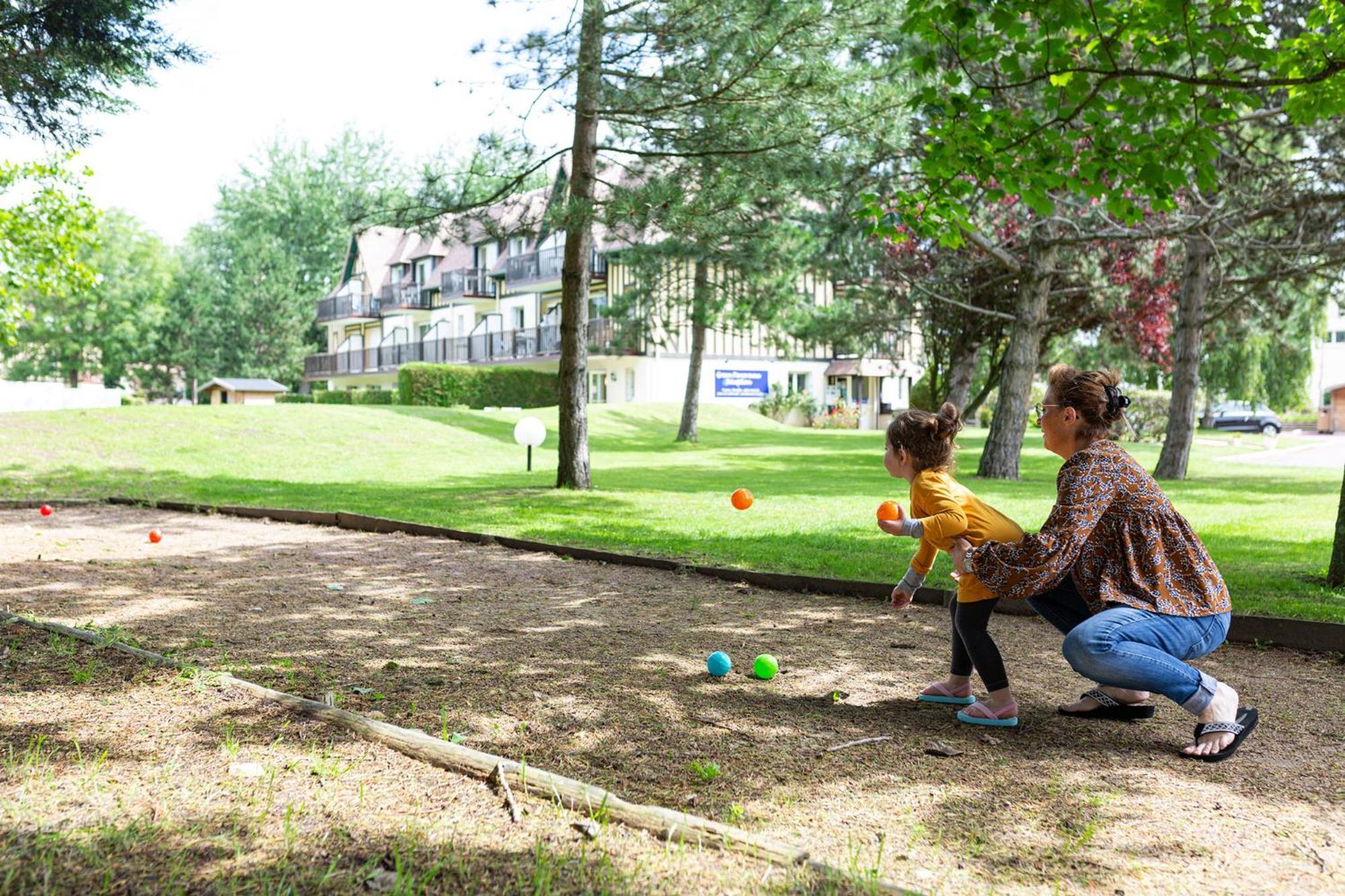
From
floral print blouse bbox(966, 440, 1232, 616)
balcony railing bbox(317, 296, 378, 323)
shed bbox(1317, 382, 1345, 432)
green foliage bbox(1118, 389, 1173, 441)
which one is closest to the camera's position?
floral print blouse bbox(966, 440, 1232, 616)

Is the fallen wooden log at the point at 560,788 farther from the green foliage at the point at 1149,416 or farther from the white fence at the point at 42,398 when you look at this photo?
the green foliage at the point at 1149,416

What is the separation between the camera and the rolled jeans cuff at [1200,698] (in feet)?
13.1

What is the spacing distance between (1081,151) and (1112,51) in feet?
4.20

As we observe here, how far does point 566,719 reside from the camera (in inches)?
168

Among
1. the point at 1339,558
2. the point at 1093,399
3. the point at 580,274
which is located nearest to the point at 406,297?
the point at 580,274

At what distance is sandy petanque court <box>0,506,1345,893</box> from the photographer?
286 cm

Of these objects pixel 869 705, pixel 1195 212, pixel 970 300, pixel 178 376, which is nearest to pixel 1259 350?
pixel 970 300

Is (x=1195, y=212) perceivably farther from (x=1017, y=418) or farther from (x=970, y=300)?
(x=970, y=300)

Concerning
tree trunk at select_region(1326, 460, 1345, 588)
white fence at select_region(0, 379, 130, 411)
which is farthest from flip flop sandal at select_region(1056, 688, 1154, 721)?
white fence at select_region(0, 379, 130, 411)

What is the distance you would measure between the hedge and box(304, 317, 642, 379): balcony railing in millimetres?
2662

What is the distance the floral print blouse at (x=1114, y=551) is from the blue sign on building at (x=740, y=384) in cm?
4143

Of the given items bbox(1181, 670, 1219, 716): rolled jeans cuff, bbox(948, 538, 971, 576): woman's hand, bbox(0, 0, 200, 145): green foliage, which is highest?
bbox(0, 0, 200, 145): green foliage

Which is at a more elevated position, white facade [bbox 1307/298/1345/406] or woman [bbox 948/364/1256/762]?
white facade [bbox 1307/298/1345/406]

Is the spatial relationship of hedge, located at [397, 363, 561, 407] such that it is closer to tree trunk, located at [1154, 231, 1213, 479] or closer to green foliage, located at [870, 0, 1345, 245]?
tree trunk, located at [1154, 231, 1213, 479]
